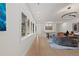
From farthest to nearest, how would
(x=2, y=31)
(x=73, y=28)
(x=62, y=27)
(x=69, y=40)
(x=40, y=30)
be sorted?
1. (x=40, y=30)
2. (x=62, y=27)
3. (x=73, y=28)
4. (x=69, y=40)
5. (x=2, y=31)

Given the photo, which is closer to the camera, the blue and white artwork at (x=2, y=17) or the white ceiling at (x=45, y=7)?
the blue and white artwork at (x=2, y=17)

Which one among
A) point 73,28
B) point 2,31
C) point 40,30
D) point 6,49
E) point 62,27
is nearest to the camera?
point 2,31

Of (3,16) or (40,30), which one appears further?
(40,30)

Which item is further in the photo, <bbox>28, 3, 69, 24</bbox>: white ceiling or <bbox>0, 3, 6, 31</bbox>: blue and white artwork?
<bbox>28, 3, 69, 24</bbox>: white ceiling

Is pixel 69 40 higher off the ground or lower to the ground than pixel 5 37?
lower

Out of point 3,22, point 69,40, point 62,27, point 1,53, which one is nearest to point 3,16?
point 3,22

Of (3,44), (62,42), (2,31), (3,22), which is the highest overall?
(3,22)

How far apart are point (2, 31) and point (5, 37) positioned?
0.24 meters

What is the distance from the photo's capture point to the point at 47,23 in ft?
74.3

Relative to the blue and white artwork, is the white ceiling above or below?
above

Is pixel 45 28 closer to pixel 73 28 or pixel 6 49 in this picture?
pixel 73 28

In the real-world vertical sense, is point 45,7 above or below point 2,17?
above

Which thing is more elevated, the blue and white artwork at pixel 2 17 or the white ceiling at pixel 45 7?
the white ceiling at pixel 45 7

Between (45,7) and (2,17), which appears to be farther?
(45,7)
